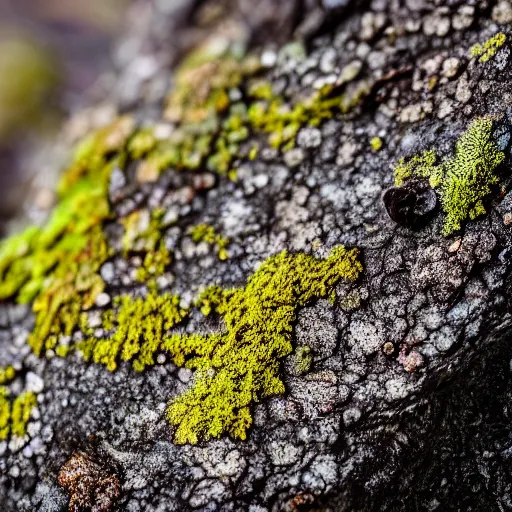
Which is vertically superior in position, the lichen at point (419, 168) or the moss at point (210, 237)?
the moss at point (210, 237)

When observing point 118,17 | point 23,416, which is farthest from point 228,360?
point 118,17

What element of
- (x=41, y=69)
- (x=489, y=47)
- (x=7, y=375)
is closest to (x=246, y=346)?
(x=7, y=375)

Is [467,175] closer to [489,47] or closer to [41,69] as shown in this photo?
[489,47]

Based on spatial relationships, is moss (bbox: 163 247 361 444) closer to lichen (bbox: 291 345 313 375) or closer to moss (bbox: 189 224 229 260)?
lichen (bbox: 291 345 313 375)

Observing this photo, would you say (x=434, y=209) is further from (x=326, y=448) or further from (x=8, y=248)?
(x=8, y=248)

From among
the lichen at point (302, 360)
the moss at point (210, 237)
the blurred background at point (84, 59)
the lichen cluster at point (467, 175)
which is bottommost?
the lichen at point (302, 360)

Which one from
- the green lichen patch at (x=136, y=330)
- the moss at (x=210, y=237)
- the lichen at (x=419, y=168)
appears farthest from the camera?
the moss at (x=210, y=237)

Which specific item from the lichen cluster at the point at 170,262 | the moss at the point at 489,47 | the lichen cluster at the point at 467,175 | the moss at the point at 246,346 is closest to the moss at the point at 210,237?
the lichen cluster at the point at 170,262

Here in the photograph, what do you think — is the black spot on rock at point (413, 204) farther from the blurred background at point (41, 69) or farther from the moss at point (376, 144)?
the blurred background at point (41, 69)

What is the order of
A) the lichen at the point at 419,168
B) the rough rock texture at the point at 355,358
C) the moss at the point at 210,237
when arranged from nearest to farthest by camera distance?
the rough rock texture at the point at 355,358 < the lichen at the point at 419,168 < the moss at the point at 210,237
